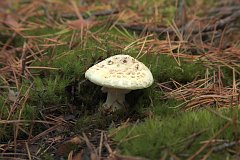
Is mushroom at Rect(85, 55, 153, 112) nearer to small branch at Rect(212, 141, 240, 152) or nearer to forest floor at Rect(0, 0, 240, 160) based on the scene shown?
forest floor at Rect(0, 0, 240, 160)

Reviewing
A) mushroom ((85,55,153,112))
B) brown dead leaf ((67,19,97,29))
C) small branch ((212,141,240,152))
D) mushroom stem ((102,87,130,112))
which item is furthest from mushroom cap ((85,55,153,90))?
brown dead leaf ((67,19,97,29))

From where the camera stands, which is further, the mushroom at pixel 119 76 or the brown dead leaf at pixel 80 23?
the brown dead leaf at pixel 80 23

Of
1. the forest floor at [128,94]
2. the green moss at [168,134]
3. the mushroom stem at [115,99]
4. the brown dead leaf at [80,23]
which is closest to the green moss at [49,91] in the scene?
the forest floor at [128,94]

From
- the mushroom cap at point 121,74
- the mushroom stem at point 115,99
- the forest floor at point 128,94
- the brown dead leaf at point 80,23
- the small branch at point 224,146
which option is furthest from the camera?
the brown dead leaf at point 80,23

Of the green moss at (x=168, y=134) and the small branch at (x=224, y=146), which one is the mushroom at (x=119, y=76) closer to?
the green moss at (x=168, y=134)

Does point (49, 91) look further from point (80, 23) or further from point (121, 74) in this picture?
point (80, 23)

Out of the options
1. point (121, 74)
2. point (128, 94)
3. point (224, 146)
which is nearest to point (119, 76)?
point (121, 74)
